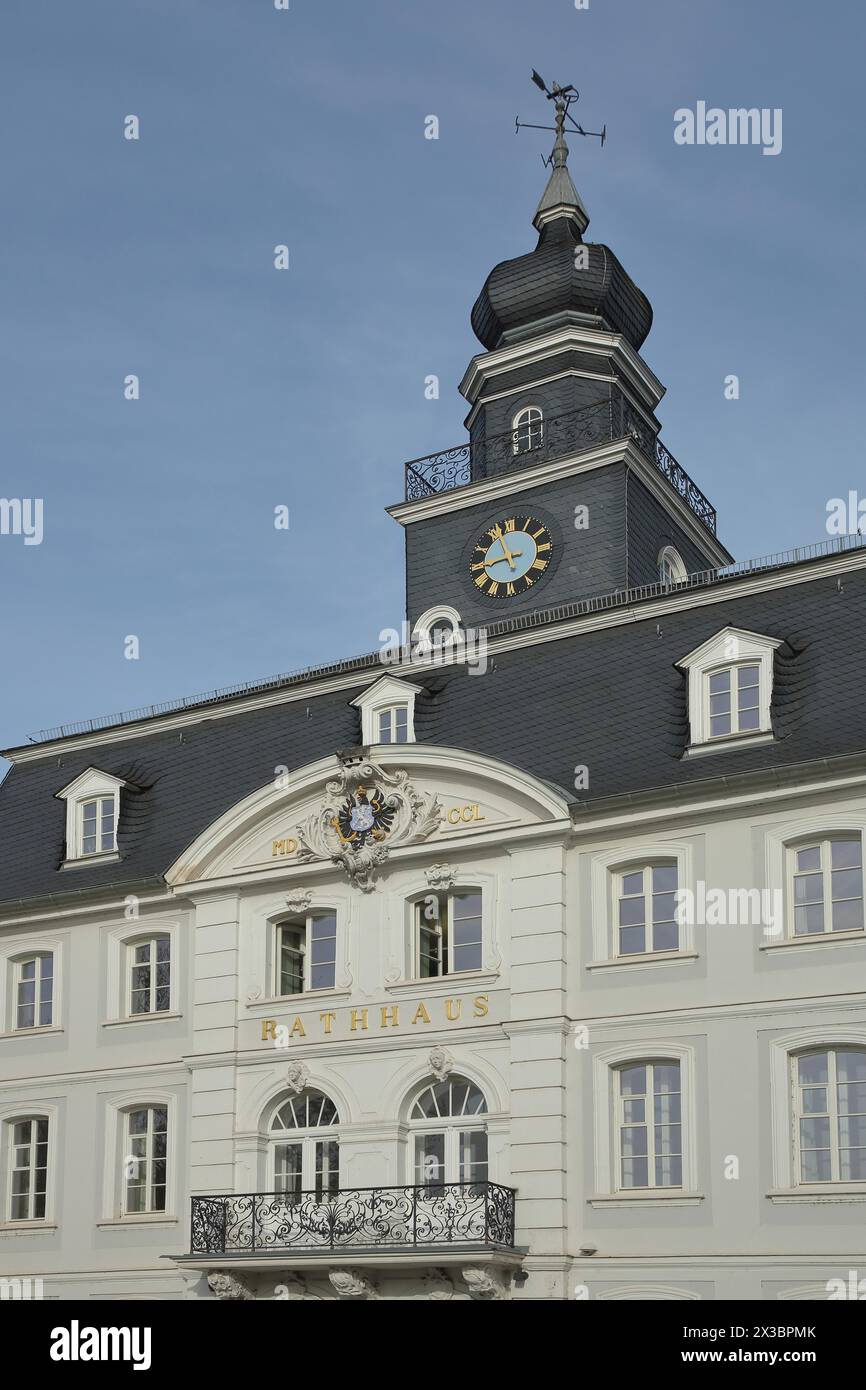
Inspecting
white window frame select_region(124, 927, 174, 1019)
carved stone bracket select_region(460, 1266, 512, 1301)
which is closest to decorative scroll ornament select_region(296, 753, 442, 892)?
white window frame select_region(124, 927, 174, 1019)

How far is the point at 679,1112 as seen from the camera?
92.0 feet

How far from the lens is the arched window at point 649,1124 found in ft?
91.4

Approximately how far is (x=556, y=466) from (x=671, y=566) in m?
3.60

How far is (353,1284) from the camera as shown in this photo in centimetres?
2869

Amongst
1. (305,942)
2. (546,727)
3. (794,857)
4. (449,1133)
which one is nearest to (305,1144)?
(449,1133)

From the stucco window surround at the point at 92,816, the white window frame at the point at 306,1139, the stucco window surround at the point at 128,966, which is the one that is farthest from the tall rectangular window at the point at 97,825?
the white window frame at the point at 306,1139

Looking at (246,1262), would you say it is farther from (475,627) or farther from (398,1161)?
(475,627)

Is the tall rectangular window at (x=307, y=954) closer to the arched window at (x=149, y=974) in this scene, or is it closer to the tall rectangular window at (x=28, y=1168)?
the arched window at (x=149, y=974)

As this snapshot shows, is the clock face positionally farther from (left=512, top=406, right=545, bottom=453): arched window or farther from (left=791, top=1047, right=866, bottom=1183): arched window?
(left=791, top=1047, right=866, bottom=1183): arched window

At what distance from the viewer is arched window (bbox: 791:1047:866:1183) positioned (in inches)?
1040

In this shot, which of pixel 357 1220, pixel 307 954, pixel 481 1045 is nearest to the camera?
pixel 357 1220

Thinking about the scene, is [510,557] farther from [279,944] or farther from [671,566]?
[279,944]
